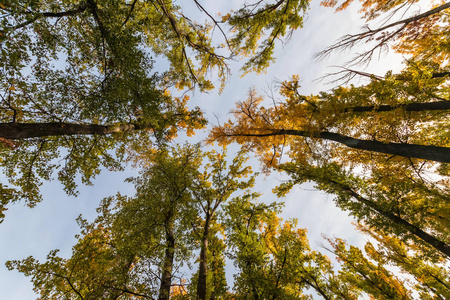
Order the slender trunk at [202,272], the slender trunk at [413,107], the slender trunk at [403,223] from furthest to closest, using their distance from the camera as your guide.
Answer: the slender trunk at [403,223] → the slender trunk at [202,272] → the slender trunk at [413,107]

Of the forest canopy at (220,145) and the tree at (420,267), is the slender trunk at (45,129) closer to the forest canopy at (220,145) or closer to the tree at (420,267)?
the forest canopy at (220,145)

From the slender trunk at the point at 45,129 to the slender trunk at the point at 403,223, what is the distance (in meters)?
9.20

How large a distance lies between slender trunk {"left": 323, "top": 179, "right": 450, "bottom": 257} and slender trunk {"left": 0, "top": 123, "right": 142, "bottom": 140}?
9199mm

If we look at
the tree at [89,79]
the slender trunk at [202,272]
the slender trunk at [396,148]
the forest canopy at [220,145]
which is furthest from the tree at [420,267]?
the tree at [89,79]

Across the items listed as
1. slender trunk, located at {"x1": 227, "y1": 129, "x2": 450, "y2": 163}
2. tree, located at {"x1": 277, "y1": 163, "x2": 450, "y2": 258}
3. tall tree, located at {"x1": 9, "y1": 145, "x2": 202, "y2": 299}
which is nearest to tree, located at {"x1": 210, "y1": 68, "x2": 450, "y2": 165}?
slender trunk, located at {"x1": 227, "y1": 129, "x2": 450, "y2": 163}

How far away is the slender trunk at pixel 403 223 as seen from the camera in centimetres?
548

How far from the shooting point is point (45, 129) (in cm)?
410

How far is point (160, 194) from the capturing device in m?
6.45

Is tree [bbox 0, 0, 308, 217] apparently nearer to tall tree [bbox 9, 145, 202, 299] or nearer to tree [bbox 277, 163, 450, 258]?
tall tree [bbox 9, 145, 202, 299]

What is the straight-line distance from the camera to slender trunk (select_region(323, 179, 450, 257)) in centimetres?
548

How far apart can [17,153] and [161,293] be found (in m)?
6.46

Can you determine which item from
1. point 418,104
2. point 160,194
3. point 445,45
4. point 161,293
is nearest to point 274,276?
point 161,293

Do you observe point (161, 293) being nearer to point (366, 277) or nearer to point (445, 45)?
point (366, 277)

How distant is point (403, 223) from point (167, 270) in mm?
8623
